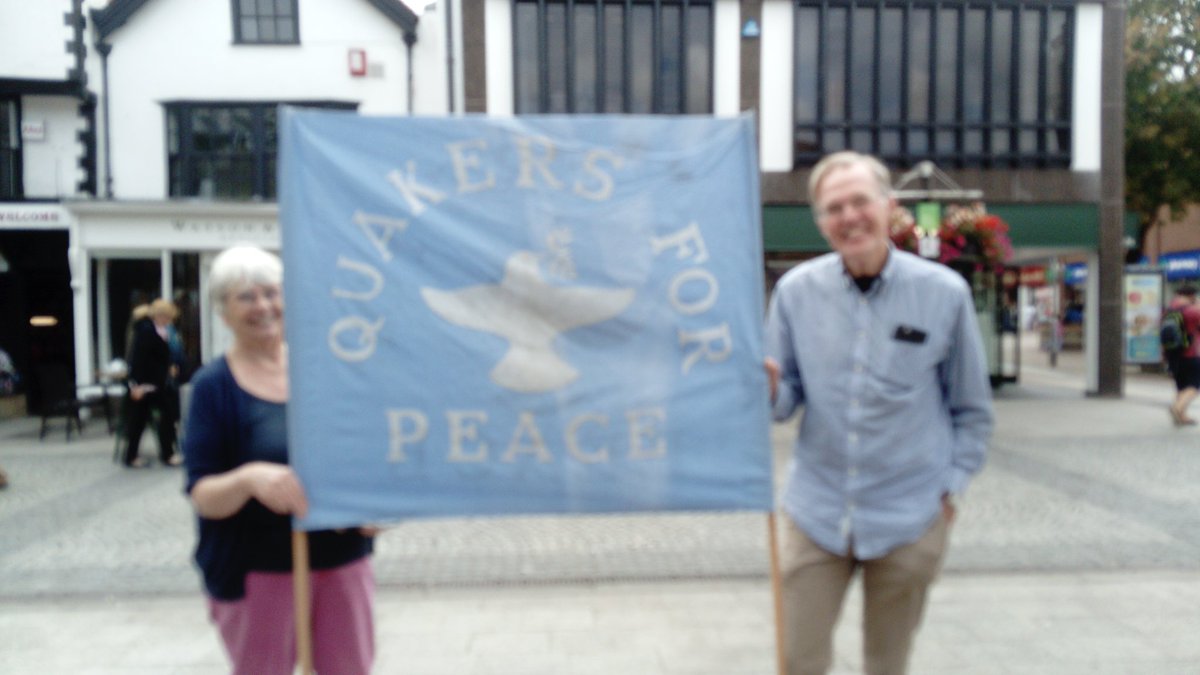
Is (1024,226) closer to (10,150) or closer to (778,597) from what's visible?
(778,597)

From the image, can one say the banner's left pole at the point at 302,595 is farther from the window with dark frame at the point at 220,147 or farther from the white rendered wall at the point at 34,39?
the white rendered wall at the point at 34,39

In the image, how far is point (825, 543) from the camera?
2.65 metres

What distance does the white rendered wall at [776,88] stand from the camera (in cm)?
1531

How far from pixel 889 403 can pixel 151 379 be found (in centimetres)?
877

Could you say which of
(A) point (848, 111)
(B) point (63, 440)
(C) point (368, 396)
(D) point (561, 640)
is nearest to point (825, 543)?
(C) point (368, 396)

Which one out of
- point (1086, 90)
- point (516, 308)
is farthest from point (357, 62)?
point (516, 308)

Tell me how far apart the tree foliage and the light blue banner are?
24.4 m

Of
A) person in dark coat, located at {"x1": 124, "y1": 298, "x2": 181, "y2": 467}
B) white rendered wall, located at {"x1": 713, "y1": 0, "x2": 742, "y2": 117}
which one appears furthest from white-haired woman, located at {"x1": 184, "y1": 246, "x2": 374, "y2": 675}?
white rendered wall, located at {"x1": 713, "y1": 0, "x2": 742, "y2": 117}

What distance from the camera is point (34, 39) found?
14.1 m

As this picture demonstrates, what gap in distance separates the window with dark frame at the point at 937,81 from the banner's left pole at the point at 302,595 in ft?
46.8

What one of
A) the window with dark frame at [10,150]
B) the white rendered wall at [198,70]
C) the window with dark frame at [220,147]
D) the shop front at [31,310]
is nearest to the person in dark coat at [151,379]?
the window with dark frame at [220,147]

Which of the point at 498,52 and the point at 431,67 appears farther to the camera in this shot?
the point at 431,67

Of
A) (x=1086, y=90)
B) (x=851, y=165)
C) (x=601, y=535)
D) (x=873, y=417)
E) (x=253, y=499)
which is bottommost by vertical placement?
(x=601, y=535)

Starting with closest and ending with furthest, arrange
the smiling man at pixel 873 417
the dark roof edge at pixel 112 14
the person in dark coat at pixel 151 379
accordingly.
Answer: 1. the smiling man at pixel 873 417
2. the person in dark coat at pixel 151 379
3. the dark roof edge at pixel 112 14
